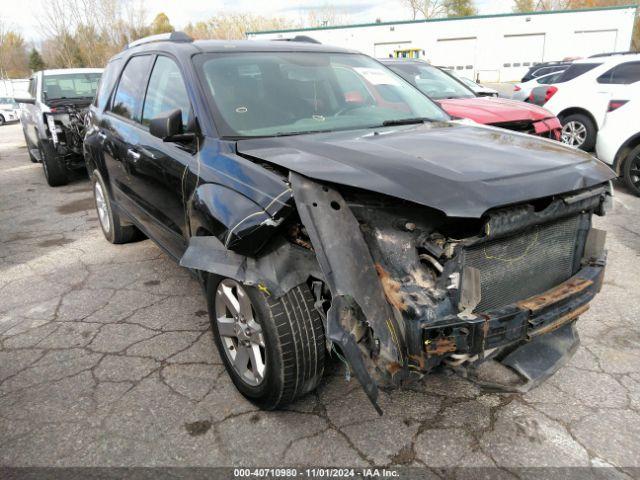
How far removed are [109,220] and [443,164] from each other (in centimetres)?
406

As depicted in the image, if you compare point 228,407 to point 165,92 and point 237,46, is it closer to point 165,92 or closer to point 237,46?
point 165,92

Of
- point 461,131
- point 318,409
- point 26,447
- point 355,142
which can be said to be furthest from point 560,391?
point 26,447

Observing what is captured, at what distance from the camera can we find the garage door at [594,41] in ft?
110

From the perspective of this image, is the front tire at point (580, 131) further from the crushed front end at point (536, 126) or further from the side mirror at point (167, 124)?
the side mirror at point (167, 124)

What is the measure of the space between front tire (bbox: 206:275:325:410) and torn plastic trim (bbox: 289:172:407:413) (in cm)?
33

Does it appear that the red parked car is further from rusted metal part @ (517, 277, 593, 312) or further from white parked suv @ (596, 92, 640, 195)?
rusted metal part @ (517, 277, 593, 312)

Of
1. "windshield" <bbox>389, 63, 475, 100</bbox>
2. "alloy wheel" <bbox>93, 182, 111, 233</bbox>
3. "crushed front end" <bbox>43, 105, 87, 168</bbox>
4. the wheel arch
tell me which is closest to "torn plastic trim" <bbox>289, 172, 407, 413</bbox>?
"alloy wheel" <bbox>93, 182, 111, 233</bbox>

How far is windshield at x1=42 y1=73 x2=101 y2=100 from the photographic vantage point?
28.7 feet

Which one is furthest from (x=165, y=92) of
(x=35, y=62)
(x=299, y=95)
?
(x=35, y=62)

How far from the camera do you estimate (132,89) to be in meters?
4.09

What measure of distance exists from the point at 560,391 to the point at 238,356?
1.78 metres

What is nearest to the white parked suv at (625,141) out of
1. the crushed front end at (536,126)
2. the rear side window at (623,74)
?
the crushed front end at (536,126)

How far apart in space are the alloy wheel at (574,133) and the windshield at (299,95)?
19.2ft

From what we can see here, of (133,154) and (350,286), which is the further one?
(133,154)
